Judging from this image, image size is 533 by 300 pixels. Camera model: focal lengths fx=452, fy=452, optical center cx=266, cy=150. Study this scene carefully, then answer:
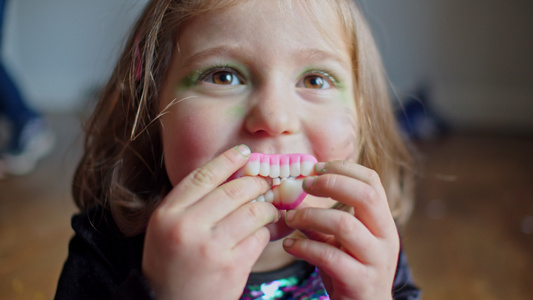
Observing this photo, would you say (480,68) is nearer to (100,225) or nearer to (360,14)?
(360,14)

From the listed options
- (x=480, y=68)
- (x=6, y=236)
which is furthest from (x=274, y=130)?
(x=480, y=68)

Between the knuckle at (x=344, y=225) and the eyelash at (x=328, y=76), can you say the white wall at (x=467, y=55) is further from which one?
the knuckle at (x=344, y=225)

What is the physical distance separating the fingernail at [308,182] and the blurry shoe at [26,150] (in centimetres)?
192

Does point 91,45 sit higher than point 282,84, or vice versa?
point 282,84

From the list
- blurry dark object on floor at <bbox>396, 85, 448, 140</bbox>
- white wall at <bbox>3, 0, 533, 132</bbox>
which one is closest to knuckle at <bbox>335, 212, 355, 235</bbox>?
blurry dark object on floor at <bbox>396, 85, 448, 140</bbox>

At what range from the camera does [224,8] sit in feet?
2.40

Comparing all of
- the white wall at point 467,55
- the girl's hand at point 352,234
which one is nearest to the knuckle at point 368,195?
the girl's hand at point 352,234

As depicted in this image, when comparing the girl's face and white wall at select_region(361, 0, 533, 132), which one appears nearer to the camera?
the girl's face

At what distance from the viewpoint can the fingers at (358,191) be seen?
61 centimetres

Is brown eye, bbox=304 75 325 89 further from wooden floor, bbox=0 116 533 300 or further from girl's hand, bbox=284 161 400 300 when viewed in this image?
wooden floor, bbox=0 116 533 300

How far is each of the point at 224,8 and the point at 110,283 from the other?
0.52m

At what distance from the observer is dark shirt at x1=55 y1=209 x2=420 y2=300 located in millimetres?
792

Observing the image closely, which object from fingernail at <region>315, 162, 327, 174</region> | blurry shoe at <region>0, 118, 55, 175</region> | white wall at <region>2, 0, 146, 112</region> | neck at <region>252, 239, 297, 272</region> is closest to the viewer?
fingernail at <region>315, 162, 327, 174</region>

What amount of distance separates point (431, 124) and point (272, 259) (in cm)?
210
